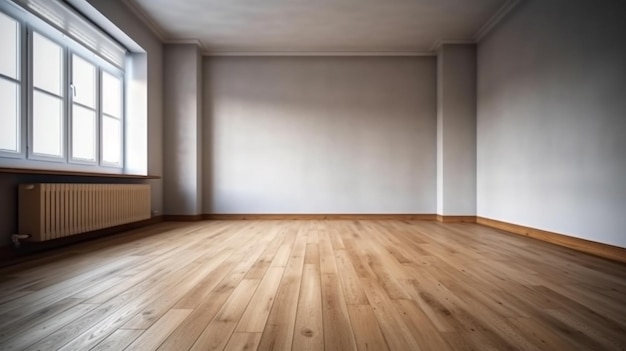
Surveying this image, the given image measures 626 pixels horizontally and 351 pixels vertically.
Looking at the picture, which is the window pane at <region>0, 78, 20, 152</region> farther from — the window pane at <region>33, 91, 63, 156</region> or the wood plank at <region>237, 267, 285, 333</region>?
the wood plank at <region>237, 267, 285, 333</region>

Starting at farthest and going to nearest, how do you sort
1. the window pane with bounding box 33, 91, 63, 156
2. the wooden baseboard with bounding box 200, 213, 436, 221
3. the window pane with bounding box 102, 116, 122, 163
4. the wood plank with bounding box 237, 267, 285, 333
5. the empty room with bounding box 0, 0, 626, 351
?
the wooden baseboard with bounding box 200, 213, 436, 221
the window pane with bounding box 102, 116, 122, 163
the window pane with bounding box 33, 91, 63, 156
the empty room with bounding box 0, 0, 626, 351
the wood plank with bounding box 237, 267, 285, 333

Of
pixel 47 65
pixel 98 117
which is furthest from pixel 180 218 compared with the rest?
pixel 47 65

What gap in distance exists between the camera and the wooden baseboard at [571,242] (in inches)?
101

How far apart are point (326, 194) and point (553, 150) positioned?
3.16m

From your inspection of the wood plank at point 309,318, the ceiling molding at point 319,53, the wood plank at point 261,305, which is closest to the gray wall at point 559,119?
the ceiling molding at point 319,53

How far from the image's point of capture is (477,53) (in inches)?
201

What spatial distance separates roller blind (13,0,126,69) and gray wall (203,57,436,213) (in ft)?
4.83

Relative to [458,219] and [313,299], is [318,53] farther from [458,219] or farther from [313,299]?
[313,299]

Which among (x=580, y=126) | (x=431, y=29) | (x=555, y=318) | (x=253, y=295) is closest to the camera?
(x=555, y=318)

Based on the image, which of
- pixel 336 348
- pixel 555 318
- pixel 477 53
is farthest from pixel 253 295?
pixel 477 53

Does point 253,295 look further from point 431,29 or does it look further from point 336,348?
point 431,29

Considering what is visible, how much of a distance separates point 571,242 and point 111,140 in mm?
5445

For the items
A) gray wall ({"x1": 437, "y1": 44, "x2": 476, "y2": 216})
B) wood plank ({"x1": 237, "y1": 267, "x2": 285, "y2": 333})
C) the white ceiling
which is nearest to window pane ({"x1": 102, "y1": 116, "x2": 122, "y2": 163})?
the white ceiling

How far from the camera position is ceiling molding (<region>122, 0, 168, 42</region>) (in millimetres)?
4016
